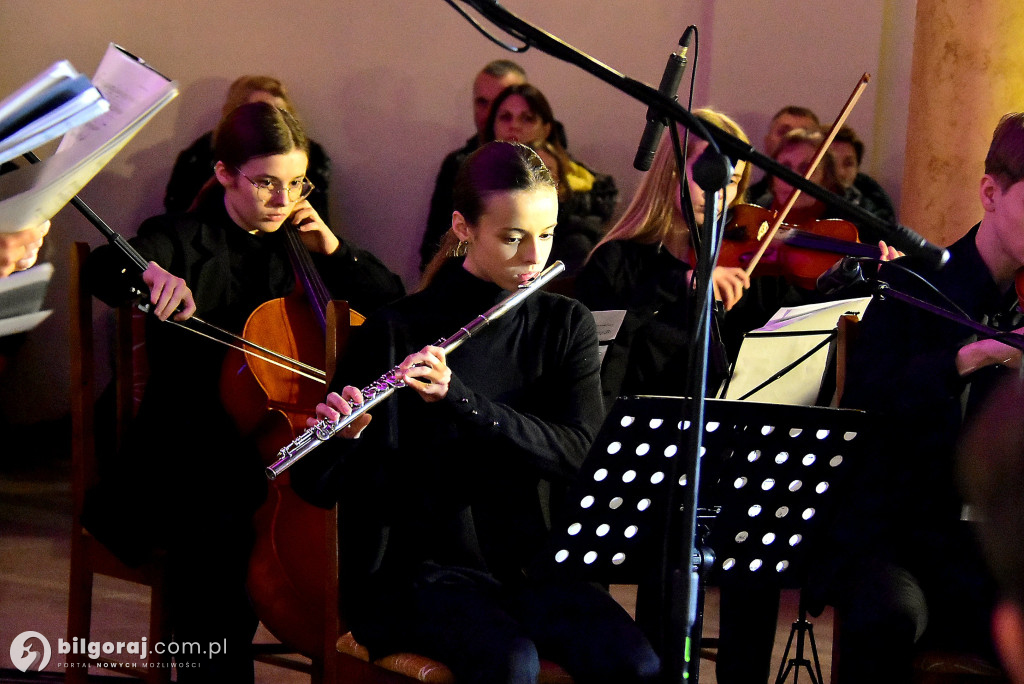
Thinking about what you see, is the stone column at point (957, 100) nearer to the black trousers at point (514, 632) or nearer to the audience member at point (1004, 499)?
the black trousers at point (514, 632)

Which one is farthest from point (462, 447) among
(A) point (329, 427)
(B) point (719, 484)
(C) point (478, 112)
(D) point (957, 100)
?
(C) point (478, 112)

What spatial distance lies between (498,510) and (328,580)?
0.99 feet

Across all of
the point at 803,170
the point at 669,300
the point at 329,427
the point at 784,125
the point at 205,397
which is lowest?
the point at 329,427

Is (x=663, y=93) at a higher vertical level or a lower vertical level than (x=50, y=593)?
higher

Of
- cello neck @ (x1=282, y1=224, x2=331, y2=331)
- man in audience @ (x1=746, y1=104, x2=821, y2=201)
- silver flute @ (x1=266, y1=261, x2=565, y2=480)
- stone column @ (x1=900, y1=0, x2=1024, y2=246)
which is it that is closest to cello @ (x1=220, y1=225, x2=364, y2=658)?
cello neck @ (x1=282, y1=224, x2=331, y2=331)

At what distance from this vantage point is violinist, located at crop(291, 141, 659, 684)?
5.56 feet

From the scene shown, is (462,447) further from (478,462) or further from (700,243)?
(700,243)

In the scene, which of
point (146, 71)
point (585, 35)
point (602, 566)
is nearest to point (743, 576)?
point (602, 566)

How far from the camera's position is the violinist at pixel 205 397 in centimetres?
222

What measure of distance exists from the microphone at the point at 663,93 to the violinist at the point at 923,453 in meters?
0.54

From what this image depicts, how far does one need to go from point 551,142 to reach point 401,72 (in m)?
1.26

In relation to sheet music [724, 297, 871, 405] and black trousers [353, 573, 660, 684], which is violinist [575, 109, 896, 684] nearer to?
sheet music [724, 297, 871, 405]

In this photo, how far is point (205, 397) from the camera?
239 cm

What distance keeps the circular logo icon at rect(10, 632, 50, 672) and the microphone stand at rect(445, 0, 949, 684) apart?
1720 millimetres
